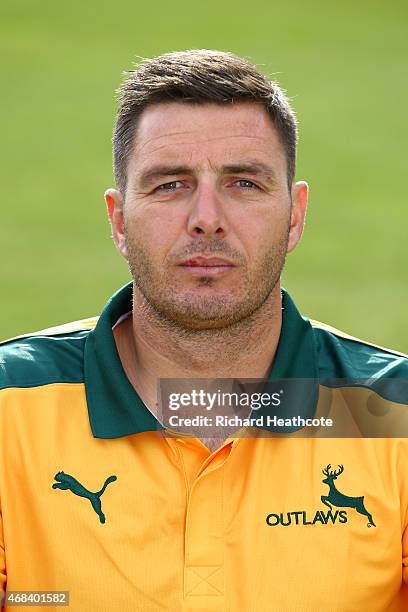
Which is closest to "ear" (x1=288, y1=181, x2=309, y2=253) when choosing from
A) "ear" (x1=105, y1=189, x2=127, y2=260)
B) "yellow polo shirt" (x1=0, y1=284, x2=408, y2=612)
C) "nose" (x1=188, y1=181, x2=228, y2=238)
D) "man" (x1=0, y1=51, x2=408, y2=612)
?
"man" (x1=0, y1=51, x2=408, y2=612)

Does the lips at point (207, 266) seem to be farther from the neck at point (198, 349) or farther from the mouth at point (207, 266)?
the neck at point (198, 349)

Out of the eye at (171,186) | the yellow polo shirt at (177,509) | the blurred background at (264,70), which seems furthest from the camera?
the blurred background at (264,70)

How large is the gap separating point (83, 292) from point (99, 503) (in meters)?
6.64

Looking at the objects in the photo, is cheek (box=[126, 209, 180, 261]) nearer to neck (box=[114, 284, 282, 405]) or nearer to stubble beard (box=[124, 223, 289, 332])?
stubble beard (box=[124, 223, 289, 332])

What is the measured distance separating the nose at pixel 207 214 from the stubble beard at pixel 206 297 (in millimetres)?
31

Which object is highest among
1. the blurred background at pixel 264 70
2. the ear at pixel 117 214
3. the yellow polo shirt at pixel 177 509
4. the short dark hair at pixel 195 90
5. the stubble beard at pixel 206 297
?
the blurred background at pixel 264 70

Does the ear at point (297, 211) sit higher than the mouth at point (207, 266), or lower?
higher

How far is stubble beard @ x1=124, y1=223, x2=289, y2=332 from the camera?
288 cm

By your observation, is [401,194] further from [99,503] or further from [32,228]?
[99,503]

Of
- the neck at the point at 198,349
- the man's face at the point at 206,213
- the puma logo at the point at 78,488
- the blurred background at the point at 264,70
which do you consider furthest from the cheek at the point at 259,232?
the blurred background at the point at 264,70

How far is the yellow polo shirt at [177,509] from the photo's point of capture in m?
2.71

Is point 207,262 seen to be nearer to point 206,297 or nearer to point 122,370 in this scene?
point 206,297

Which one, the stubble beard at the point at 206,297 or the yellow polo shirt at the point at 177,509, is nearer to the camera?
the yellow polo shirt at the point at 177,509

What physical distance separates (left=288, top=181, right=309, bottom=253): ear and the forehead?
14 centimetres
